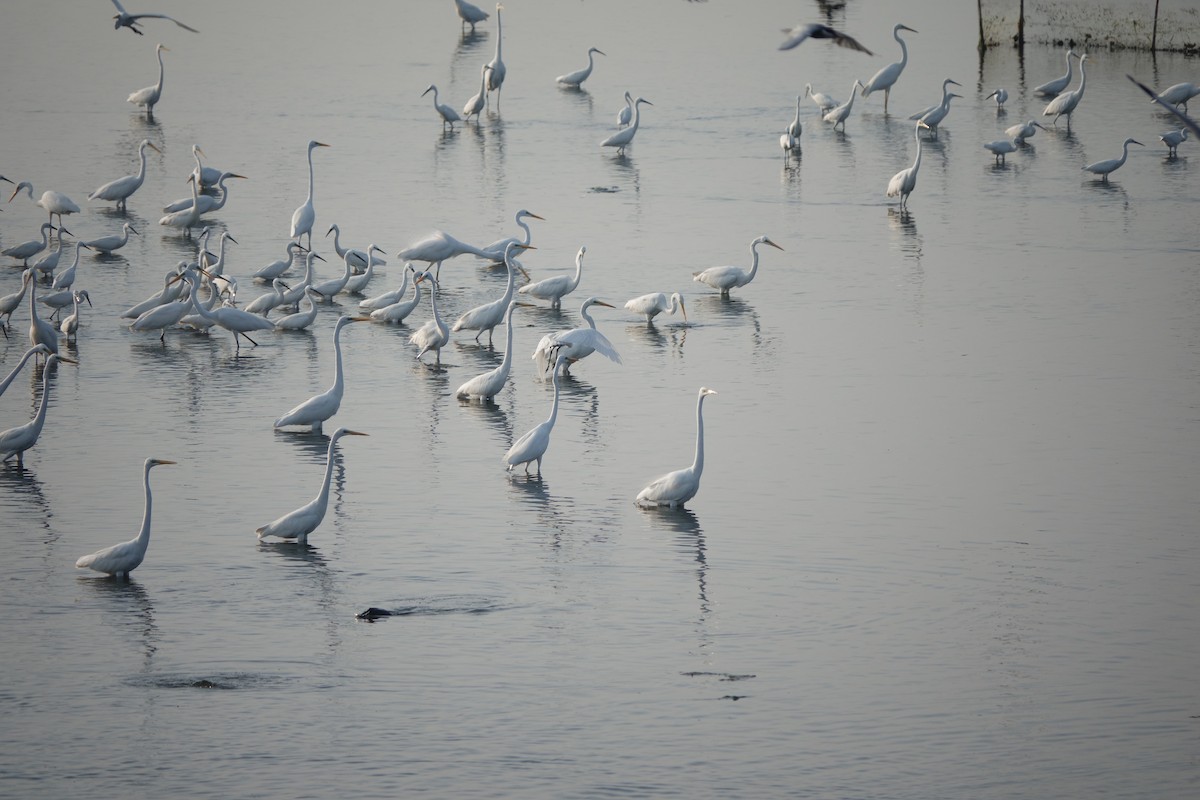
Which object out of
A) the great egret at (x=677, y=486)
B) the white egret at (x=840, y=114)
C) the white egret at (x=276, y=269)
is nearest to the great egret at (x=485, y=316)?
the white egret at (x=276, y=269)

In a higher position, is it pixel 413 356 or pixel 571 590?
pixel 413 356

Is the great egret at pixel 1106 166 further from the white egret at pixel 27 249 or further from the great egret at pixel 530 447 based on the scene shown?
the great egret at pixel 530 447

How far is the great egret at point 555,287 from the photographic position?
1945 centimetres

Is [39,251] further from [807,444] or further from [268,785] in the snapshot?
[268,785]

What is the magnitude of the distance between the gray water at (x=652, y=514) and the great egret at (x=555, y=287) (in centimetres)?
50

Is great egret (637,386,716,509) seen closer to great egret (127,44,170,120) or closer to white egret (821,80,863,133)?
white egret (821,80,863,133)

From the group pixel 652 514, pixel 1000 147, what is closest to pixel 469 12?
pixel 1000 147

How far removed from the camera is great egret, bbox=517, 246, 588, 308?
19.5 metres

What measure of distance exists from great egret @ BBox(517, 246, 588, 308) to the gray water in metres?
0.50

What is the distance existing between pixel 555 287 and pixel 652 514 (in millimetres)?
7065

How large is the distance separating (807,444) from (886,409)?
1532 mm

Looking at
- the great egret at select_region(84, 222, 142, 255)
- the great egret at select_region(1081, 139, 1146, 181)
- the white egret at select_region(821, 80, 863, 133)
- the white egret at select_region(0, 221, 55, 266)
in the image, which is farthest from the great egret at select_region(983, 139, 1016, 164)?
the white egret at select_region(0, 221, 55, 266)

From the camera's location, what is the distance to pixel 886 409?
1588cm

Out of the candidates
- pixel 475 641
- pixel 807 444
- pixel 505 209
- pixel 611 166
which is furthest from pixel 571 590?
pixel 611 166
